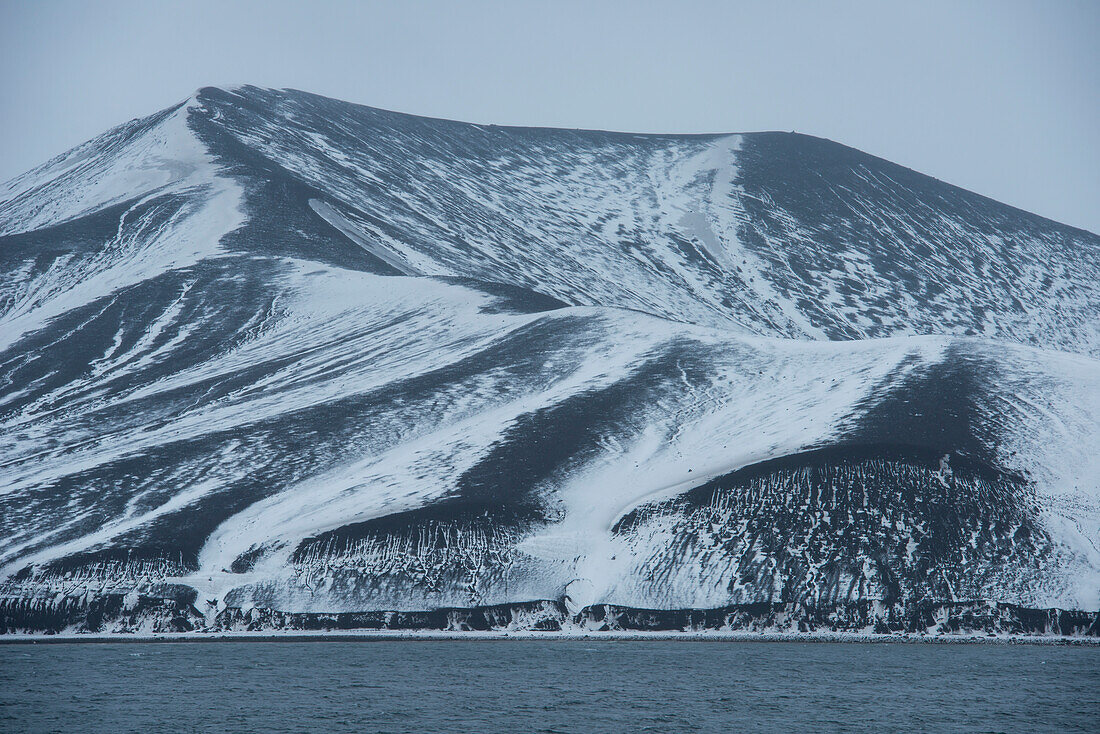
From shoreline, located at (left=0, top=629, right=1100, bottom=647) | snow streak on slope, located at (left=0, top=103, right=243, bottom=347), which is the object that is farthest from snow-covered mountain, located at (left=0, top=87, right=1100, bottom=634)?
shoreline, located at (left=0, top=629, right=1100, bottom=647)

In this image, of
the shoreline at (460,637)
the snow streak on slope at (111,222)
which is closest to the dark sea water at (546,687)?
the shoreline at (460,637)

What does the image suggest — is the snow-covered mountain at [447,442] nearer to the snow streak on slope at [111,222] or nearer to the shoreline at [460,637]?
the snow streak on slope at [111,222]

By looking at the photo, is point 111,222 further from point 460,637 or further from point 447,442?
point 460,637

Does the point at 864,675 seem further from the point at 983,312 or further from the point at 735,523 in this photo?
the point at 983,312

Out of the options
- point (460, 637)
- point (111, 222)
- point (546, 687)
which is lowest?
point (546, 687)

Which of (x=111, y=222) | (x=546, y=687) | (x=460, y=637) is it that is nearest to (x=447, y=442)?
(x=460, y=637)

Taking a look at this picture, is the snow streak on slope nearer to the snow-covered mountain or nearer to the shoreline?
the snow-covered mountain
